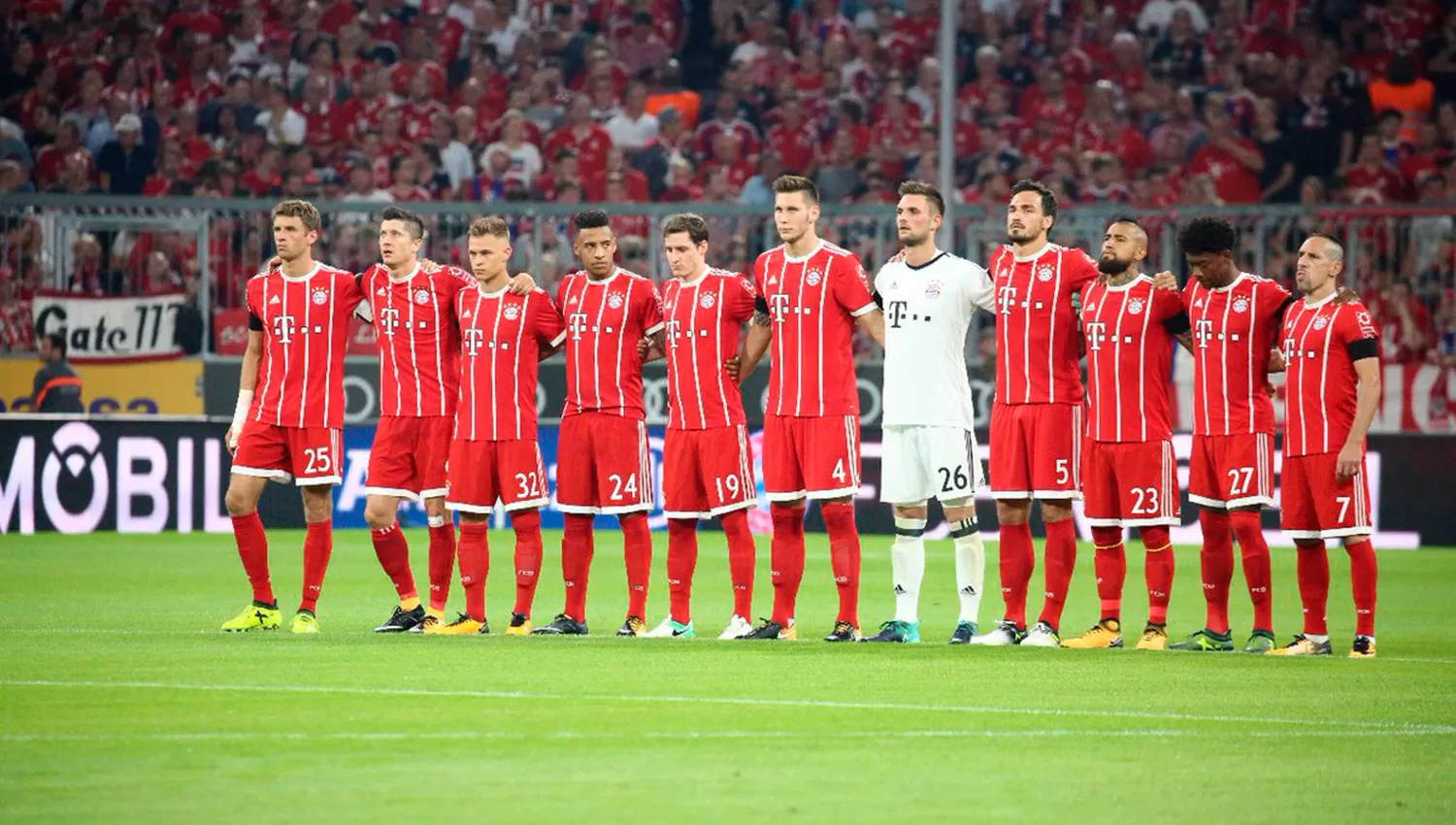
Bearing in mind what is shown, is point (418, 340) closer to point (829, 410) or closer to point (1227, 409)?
point (829, 410)

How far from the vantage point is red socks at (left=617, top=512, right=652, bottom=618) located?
1214 cm

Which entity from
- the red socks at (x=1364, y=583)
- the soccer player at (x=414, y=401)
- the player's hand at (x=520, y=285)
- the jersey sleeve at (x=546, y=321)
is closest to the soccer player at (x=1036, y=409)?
the red socks at (x=1364, y=583)

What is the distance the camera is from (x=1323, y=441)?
11.5m

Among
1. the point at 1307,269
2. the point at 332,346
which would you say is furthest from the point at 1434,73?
the point at 332,346

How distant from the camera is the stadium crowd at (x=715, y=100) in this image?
23.4 metres

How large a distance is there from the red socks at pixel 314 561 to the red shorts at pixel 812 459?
95.7 inches

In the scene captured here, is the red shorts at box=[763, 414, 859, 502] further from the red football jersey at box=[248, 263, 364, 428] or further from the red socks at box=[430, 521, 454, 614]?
the red football jersey at box=[248, 263, 364, 428]

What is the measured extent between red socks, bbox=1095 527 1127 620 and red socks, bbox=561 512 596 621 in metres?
2.70

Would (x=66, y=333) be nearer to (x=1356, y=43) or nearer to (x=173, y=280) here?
(x=173, y=280)

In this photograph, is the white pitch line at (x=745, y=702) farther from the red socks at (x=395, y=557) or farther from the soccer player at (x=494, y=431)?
the red socks at (x=395, y=557)

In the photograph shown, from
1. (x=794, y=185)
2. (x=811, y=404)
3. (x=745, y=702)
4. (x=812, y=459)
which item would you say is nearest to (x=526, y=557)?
(x=812, y=459)

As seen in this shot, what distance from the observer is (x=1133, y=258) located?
1166 cm

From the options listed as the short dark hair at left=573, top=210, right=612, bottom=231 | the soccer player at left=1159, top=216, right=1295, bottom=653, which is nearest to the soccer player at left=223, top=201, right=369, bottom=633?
the short dark hair at left=573, top=210, right=612, bottom=231

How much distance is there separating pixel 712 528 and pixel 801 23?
7208 mm
